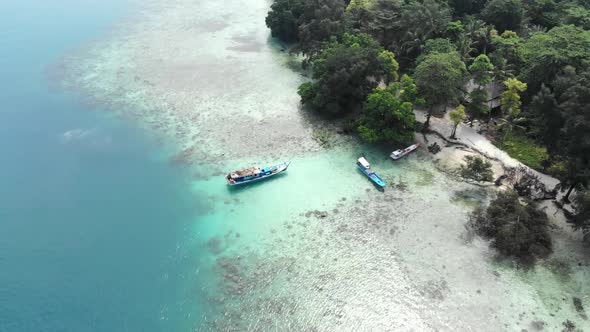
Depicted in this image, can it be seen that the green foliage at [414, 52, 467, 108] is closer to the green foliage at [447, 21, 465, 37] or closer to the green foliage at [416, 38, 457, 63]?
the green foliage at [416, 38, 457, 63]

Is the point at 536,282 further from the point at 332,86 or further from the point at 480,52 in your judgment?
the point at 480,52

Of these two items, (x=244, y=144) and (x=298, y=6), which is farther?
(x=298, y=6)

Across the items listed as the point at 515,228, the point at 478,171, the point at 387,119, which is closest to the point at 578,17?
the point at 478,171

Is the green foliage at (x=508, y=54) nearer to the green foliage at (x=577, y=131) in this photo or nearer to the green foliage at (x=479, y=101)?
the green foliage at (x=479, y=101)

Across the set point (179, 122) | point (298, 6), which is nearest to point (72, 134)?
point (179, 122)

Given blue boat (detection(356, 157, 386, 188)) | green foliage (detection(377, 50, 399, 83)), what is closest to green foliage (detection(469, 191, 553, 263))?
blue boat (detection(356, 157, 386, 188))

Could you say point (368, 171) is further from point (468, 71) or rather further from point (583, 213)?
point (468, 71)
